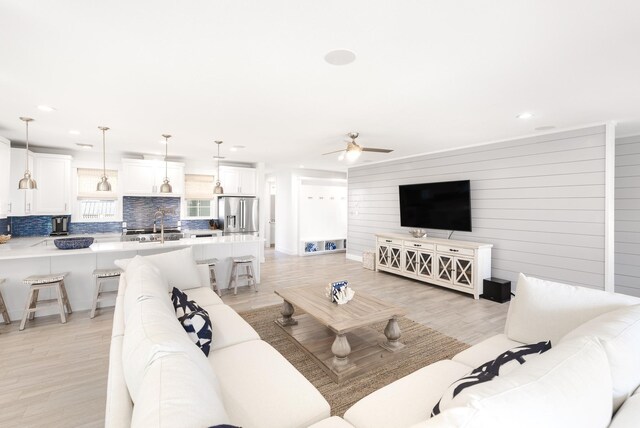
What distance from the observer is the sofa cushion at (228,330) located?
2.08 metres

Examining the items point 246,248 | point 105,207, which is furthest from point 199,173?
point 246,248

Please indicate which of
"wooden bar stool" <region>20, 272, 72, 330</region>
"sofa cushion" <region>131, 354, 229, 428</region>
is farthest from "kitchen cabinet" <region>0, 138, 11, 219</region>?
"sofa cushion" <region>131, 354, 229, 428</region>

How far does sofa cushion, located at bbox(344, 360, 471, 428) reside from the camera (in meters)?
1.37

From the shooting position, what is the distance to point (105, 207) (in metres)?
6.00

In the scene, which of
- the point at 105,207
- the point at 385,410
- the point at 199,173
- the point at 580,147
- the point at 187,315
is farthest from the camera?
the point at 199,173

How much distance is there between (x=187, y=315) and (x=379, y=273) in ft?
16.1

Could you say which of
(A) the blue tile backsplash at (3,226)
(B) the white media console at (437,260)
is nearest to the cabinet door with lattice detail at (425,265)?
(B) the white media console at (437,260)

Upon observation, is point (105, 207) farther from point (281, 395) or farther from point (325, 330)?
point (281, 395)

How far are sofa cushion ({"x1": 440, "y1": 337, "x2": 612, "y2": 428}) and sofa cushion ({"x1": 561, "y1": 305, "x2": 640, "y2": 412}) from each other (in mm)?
159

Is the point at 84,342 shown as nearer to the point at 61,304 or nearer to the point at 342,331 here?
the point at 61,304

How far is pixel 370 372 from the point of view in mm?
2562

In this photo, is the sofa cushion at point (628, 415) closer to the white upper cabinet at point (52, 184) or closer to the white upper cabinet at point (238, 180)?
the white upper cabinet at point (238, 180)

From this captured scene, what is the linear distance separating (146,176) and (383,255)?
17.1 feet

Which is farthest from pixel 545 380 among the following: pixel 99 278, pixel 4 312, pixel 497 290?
pixel 4 312
